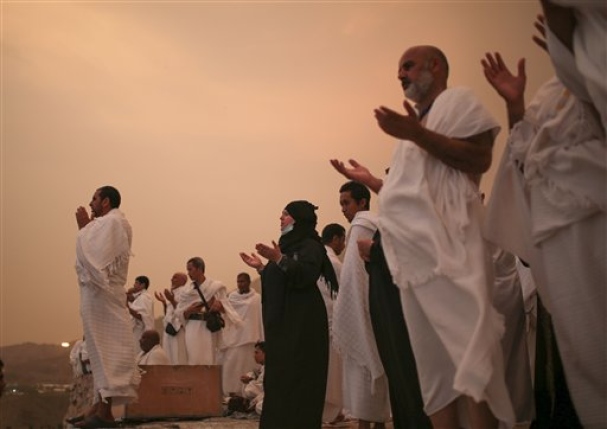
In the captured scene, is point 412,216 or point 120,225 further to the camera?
point 120,225

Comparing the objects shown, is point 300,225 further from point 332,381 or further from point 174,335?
point 174,335

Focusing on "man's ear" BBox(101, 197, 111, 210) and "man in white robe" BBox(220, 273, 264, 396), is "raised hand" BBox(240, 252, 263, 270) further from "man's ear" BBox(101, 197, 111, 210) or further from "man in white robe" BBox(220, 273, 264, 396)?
"man in white robe" BBox(220, 273, 264, 396)

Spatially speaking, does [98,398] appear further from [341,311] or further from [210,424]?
[341,311]

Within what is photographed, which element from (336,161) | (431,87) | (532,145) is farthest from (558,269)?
(336,161)

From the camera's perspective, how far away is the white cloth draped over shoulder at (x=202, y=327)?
9273mm

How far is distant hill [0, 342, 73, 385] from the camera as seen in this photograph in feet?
41.0

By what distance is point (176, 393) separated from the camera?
262 inches

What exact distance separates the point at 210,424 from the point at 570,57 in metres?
4.72

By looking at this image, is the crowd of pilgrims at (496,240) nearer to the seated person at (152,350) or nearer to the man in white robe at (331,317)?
the man in white robe at (331,317)

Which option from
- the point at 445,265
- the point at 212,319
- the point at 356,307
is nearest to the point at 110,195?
the point at 356,307

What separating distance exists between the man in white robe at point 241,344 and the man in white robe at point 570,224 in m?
7.52

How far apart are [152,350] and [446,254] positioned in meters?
6.37

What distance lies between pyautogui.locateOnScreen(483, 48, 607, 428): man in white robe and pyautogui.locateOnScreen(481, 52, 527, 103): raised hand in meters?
0.04

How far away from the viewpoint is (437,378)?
2.69m
